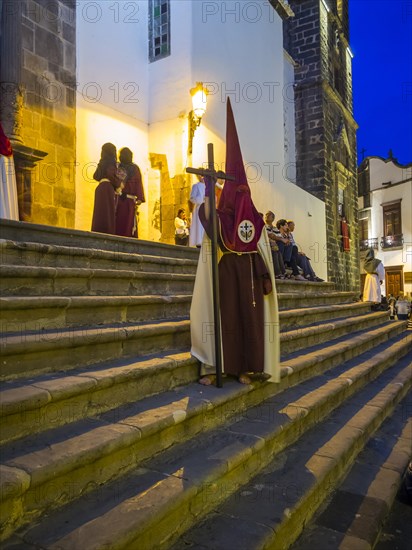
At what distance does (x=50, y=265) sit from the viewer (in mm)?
3779

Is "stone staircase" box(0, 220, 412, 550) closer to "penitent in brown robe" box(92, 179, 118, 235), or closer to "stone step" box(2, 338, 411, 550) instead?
"stone step" box(2, 338, 411, 550)

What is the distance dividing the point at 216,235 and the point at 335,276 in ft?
44.6

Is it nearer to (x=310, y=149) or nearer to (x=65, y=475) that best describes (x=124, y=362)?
(x=65, y=475)

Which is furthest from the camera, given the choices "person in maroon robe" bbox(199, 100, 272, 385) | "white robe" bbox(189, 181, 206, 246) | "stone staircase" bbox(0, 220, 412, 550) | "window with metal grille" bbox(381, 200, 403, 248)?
"window with metal grille" bbox(381, 200, 403, 248)

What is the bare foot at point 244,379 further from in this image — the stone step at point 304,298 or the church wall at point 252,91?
the church wall at point 252,91

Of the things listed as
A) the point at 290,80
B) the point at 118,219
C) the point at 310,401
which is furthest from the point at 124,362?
the point at 290,80

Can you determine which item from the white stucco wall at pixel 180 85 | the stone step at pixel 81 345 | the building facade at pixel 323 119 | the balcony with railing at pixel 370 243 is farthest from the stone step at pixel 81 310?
the balcony with railing at pixel 370 243

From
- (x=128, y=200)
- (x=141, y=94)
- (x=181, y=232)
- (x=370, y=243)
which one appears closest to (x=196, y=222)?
(x=181, y=232)

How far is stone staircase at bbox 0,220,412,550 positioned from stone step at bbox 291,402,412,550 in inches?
1.9

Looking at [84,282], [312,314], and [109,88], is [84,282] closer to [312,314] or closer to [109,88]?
[312,314]

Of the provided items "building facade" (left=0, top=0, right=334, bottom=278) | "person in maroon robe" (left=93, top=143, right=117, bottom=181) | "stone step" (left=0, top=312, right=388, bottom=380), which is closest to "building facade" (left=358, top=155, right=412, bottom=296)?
"building facade" (left=0, top=0, right=334, bottom=278)

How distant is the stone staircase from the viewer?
189 centimetres

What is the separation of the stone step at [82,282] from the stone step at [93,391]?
91cm

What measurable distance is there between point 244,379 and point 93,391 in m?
1.42
